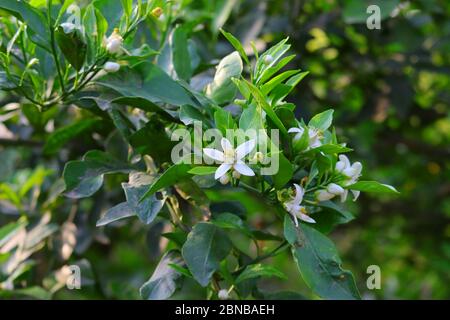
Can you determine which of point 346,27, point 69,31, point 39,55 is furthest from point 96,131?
point 346,27

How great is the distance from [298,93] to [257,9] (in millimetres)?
222

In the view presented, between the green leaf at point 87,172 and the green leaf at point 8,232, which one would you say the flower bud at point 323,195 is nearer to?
the green leaf at point 87,172

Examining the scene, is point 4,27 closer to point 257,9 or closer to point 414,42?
point 257,9

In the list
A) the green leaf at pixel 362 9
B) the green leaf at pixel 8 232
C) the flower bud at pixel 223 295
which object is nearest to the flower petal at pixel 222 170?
the flower bud at pixel 223 295

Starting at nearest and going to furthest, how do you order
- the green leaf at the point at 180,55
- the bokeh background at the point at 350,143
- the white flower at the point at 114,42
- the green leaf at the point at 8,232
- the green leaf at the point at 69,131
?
the white flower at the point at 114,42
the green leaf at the point at 180,55
the green leaf at the point at 69,131
the green leaf at the point at 8,232
the bokeh background at the point at 350,143

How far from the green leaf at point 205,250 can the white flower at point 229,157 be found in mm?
123

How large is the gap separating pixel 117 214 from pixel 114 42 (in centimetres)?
22

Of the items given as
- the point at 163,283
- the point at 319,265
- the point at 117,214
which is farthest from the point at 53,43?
the point at 319,265

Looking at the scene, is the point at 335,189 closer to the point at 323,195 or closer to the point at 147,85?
the point at 323,195

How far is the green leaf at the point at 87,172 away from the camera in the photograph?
1006mm

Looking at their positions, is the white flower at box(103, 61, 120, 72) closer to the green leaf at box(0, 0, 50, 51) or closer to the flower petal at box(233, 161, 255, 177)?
the green leaf at box(0, 0, 50, 51)

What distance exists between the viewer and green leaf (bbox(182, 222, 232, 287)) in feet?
2.91

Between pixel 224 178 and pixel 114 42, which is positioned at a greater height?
pixel 114 42

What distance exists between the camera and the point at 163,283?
941 mm
